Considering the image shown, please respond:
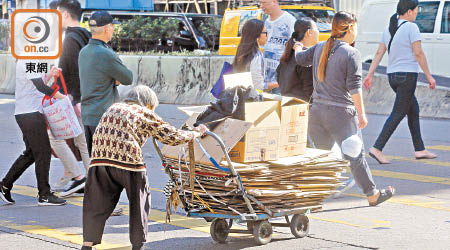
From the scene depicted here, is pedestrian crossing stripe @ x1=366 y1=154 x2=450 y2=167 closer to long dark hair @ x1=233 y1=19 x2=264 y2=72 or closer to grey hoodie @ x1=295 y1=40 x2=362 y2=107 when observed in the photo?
grey hoodie @ x1=295 y1=40 x2=362 y2=107

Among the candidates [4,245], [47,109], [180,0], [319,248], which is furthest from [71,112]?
[180,0]

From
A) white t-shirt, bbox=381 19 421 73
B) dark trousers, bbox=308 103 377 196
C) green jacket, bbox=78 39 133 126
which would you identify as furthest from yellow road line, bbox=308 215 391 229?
white t-shirt, bbox=381 19 421 73

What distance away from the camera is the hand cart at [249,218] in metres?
5.92

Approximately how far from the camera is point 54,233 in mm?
6805

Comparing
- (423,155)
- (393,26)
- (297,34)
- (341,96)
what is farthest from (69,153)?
(423,155)

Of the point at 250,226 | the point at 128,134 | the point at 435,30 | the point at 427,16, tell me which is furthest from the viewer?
the point at 427,16

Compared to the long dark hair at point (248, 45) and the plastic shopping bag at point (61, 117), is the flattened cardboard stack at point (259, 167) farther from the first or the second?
the plastic shopping bag at point (61, 117)

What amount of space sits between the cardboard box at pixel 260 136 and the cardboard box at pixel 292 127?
0.10 metres

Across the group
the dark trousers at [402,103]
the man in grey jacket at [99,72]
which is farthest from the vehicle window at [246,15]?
the man in grey jacket at [99,72]

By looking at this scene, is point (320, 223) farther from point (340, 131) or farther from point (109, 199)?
point (109, 199)

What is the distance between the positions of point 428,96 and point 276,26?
256 inches

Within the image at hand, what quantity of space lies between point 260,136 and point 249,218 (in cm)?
58

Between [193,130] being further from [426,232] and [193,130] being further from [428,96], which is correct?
[428,96]

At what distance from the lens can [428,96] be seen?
47.2 ft
